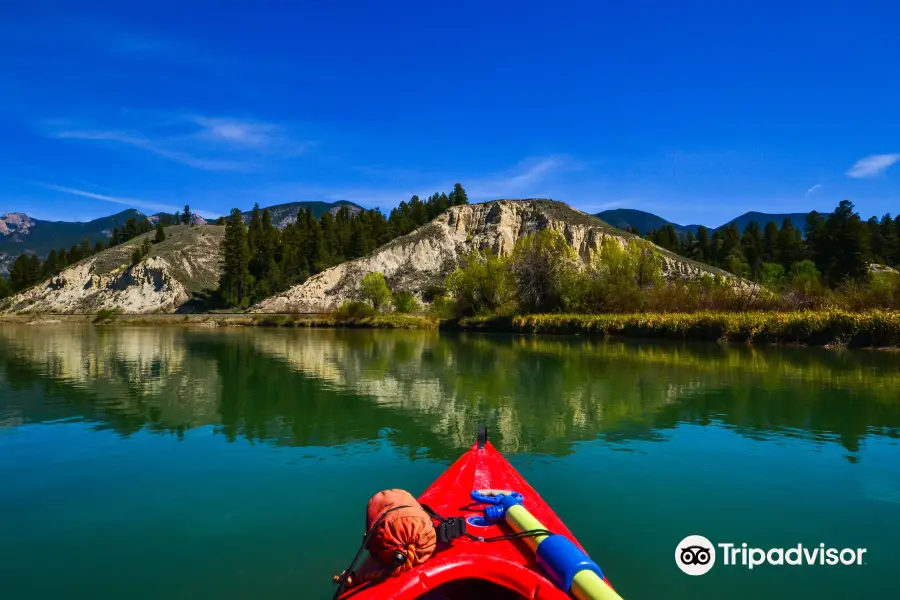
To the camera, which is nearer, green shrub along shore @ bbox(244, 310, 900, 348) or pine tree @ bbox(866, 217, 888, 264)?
green shrub along shore @ bbox(244, 310, 900, 348)

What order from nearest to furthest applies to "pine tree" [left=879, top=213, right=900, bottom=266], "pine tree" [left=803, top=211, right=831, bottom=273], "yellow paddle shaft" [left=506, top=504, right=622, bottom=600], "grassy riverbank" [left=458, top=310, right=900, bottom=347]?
"yellow paddle shaft" [left=506, top=504, right=622, bottom=600]
"grassy riverbank" [left=458, top=310, right=900, bottom=347]
"pine tree" [left=803, top=211, right=831, bottom=273]
"pine tree" [left=879, top=213, right=900, bottom=266]

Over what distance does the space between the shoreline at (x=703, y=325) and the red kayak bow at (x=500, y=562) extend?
3184 cm

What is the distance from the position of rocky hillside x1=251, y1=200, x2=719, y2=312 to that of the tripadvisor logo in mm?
81231

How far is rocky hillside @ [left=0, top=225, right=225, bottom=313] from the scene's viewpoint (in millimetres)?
102188

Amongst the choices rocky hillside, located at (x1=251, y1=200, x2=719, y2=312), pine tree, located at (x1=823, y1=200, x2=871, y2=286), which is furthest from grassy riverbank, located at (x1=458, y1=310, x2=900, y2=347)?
rocky hillside, located at (x1=251, y1=200, x2=719, y2=312)

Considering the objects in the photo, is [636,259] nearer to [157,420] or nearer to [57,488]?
[157,420]

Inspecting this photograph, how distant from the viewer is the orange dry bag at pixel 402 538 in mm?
4016

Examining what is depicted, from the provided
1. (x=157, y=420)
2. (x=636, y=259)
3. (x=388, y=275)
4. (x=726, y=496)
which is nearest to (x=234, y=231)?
(x=388, y=275)

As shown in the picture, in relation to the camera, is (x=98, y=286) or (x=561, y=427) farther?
(x=98, y=286)

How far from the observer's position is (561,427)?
1232 cm

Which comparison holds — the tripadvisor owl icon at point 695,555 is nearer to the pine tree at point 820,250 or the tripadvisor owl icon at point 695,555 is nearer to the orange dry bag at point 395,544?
the orange dry bag at point 395,544

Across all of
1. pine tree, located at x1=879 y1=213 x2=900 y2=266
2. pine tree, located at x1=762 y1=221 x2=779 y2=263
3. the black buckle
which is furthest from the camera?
pine tree, located at x1=762 y1=221 x2=779 y2=263

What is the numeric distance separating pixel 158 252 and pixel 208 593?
4799 inches

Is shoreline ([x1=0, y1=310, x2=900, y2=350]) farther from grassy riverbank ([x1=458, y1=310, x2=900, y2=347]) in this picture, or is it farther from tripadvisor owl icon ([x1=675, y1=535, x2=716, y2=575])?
tripadvisor owl icon ([x1=675, y1=535, x2=716, y2=575])
